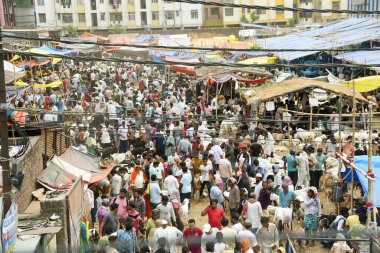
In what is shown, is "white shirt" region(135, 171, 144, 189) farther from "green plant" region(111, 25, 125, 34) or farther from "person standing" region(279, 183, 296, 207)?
"green plant" region(111, 25, 125, 34)

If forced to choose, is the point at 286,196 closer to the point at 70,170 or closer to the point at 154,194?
the point at 154,194

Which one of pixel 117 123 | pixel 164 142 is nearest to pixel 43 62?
pixel 117 123

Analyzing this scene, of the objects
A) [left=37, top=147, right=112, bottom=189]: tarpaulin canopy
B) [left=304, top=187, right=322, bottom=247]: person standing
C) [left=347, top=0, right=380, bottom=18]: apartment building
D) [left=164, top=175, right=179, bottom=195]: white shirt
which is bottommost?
[left=304, top=187, right=322, bottom=247]: person standing

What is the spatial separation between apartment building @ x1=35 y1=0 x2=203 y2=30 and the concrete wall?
179 feet

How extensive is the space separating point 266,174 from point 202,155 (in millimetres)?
1808

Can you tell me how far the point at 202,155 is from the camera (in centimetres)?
1496

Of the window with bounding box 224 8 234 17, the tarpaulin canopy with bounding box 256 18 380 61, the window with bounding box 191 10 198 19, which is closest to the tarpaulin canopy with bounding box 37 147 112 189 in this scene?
the tarpaulin canopy with bounding box 256 18 380 61

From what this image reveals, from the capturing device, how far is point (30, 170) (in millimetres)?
11727

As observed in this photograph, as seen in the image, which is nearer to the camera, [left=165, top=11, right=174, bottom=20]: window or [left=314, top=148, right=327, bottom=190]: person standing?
[left=314, top=148, right=327, bottom=190]: person standing

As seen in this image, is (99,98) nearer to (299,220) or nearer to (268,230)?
(299,220)

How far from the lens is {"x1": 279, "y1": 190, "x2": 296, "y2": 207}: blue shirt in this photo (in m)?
11.7

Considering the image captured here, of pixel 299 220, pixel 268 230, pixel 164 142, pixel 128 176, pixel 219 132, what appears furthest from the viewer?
pixel 219 132

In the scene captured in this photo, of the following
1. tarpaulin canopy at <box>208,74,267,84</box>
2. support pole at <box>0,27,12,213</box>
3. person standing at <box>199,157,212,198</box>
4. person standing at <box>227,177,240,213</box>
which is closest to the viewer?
support pole at <box>0,27,12,213</box>

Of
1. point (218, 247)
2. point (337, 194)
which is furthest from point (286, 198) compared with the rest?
point (218, 247)
